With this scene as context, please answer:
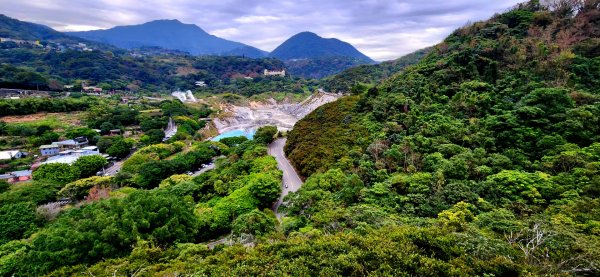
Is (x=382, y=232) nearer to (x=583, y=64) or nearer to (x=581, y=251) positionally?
(x=581, y=251)

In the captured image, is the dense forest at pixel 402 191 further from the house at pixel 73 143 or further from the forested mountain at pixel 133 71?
the forested mountain at pixel 133 71

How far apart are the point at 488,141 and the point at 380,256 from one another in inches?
617

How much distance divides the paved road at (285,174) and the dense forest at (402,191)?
37.8 inches

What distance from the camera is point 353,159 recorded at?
74.2ft

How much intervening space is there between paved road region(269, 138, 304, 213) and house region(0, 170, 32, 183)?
24083 millimetres

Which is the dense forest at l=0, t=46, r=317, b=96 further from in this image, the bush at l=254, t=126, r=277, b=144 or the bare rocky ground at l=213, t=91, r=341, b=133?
the bush at l=254, t=126, r=277, b=144

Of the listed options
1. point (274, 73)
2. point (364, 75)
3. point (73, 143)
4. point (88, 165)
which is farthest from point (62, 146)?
point (274, 73)

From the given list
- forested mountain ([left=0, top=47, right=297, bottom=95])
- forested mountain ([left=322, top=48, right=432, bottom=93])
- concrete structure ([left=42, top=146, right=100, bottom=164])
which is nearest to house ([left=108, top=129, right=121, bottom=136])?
concrete structure ([left=42, top=146, right=100, bottom=164])

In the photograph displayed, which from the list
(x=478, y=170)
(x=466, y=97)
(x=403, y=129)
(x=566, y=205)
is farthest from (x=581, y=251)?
(x=466, y=97)

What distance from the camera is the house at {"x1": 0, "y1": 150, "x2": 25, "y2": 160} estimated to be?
31.7 m

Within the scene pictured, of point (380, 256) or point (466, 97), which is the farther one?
point (466, 97)

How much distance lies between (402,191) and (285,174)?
12310 mm

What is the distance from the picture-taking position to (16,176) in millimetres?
28141

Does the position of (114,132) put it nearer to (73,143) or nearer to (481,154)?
(73,143)
